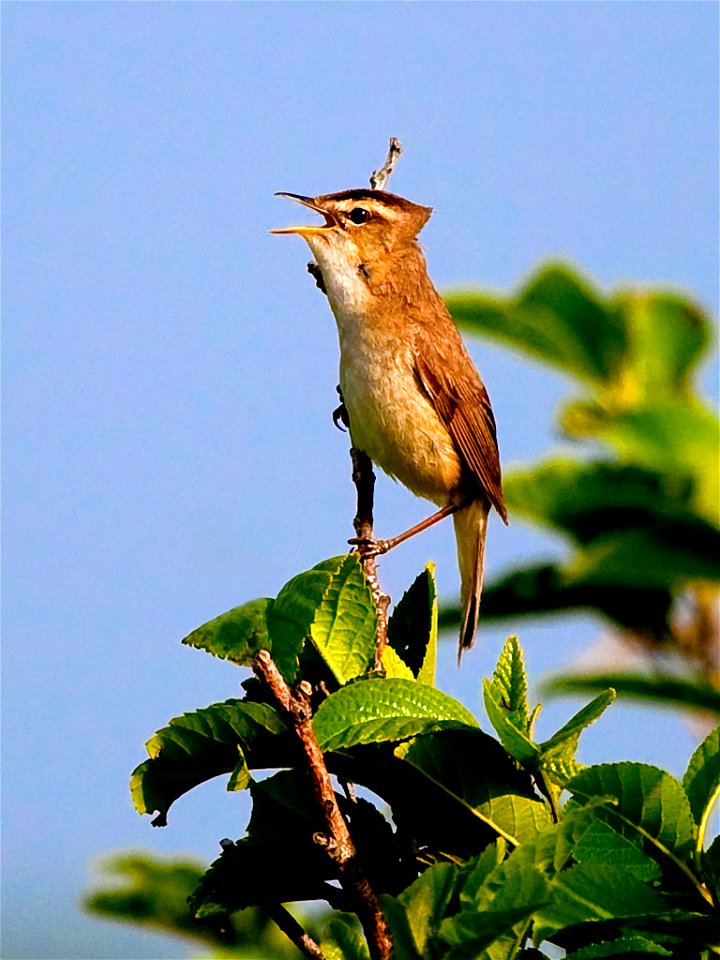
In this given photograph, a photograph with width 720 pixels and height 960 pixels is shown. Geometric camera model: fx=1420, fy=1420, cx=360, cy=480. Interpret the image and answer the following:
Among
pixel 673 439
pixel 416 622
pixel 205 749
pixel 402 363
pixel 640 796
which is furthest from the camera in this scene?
pixel 673 439

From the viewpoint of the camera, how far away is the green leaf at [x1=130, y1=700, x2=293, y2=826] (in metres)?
1.74

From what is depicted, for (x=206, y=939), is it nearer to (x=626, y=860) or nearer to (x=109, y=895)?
(x=109, y=895)

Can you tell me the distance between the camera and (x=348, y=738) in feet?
5.40

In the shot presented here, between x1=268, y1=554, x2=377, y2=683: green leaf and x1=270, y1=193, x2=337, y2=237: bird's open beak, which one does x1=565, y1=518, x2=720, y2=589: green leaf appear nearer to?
x1=270, y1=193, x2=337, y2=237: bird's open beak

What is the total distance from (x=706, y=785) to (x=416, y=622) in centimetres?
53

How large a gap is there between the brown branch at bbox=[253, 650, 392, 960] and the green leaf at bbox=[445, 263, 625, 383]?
488 cm

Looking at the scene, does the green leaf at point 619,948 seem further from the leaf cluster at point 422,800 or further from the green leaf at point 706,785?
the green leaf at point 706,785

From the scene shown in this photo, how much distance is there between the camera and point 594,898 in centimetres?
154

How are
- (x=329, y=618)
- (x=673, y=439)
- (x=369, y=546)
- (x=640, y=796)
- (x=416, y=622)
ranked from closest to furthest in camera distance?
1. (x=640, y=796)
2. (x=329, y=618)
3. (x=416, y=622)
4. (x=369, y=546)
5. (x=673, y=439)

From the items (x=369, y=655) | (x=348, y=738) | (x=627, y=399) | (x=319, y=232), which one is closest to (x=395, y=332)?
(x=319, y=232)

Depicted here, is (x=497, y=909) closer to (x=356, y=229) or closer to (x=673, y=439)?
(x=356, y=229)

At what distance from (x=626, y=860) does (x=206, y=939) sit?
2.54 m

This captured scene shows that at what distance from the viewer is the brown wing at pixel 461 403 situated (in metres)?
4.82

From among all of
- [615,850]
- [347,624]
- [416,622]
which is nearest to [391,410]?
[416,622]
